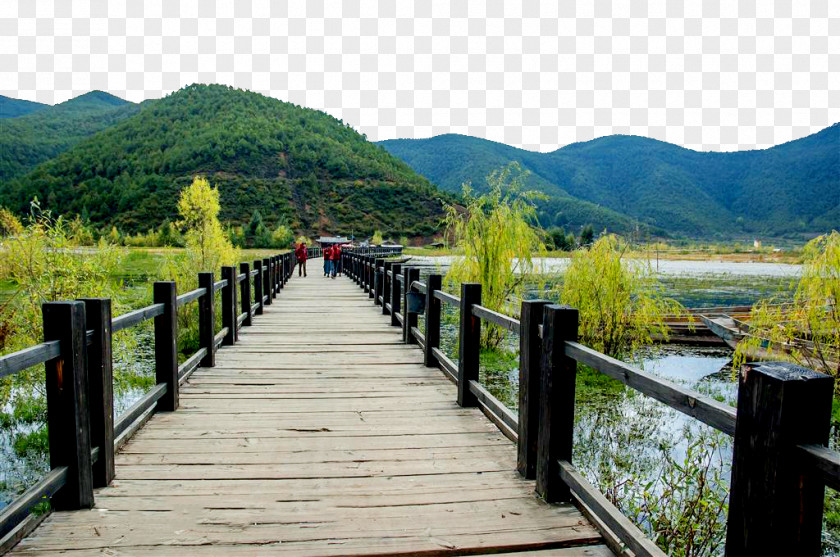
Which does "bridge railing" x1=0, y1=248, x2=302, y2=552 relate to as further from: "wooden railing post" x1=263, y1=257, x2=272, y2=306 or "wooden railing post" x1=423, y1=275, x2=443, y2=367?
"wooden railing post" x1=263, y1=257, x2=272, y2=306

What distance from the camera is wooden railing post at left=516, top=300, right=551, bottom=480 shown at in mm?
3088

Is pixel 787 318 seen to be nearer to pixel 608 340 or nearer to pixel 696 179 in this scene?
pixel 608 340

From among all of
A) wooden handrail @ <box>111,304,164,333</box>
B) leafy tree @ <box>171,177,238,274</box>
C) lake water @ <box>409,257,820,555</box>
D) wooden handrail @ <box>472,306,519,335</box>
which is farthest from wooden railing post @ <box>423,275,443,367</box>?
leafy tree @ <box>171,177,238,274</box>

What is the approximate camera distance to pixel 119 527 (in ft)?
8.45

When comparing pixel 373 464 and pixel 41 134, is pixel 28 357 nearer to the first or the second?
pixel 373 464

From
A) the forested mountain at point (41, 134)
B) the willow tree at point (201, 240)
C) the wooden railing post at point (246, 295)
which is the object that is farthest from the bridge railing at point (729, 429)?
the forested mountain at point (41, 134)

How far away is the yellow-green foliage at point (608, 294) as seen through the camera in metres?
9.48

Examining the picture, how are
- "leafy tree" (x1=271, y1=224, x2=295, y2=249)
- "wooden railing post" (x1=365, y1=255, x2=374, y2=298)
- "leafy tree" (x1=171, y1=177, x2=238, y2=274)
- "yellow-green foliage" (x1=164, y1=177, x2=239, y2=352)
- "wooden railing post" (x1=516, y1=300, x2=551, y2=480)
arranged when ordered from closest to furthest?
1. "wooden railing post" (x1=516, y1=300, x2=551, y2=480)
2. "yellow-green foliage" (x1=164, y1=177, x2=239, y2=352)
3. "wooden railing post" (x1=365, y1=255, x2=374, y2=298)
4. "leafy tree" (x1=171, y1=177, x2=238, y2=274)
5. "leafy tree" (x1=271, y1=224, x2=295, y2=249)

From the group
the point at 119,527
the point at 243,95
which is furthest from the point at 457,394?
the point at 243,95

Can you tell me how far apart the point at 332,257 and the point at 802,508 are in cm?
2115

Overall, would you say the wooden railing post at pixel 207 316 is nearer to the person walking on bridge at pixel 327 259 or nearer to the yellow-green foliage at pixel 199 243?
the yellow-green foliage at pixel 199 243

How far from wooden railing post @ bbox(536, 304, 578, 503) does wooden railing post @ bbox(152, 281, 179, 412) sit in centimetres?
277

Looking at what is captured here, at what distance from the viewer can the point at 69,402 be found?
8.66 feet

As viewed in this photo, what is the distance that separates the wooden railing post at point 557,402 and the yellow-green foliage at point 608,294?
6912mm
